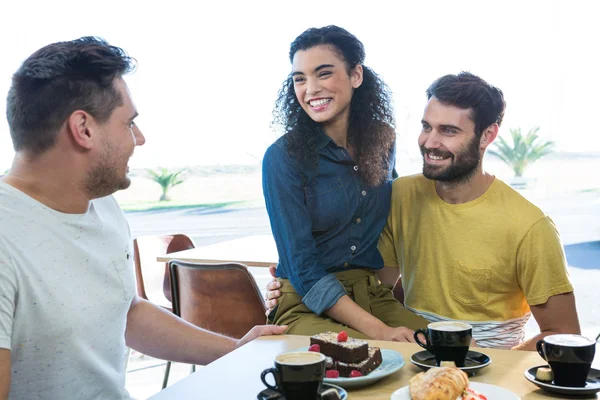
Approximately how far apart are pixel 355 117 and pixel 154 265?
1.75 metres

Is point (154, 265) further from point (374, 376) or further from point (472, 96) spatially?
point (374, 376)

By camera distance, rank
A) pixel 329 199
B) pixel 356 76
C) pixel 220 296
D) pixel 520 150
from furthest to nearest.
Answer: pixel 520 150 < pixel 220 296 < pixel 356 76 < pixel 329 199

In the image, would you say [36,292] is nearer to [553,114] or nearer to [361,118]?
[361,118]

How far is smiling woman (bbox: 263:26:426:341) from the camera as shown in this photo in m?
1.95

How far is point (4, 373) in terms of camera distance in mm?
1077

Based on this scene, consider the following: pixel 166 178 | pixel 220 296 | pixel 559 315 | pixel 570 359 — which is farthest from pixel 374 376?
pixel 166 178

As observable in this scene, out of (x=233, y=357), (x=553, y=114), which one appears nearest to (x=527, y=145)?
(x=553, y=114)

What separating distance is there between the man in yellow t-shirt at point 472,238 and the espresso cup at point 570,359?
2.35ft

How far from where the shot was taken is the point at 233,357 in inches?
55.1

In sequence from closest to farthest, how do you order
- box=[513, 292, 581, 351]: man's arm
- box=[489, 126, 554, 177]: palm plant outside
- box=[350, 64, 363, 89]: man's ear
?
box=[513, 292, 581, 351]: man's arm
box=[350, 64, 363, 89]: man's ear
box=[489, 126, 554, 177]: palm plant outside

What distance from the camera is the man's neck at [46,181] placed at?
127 centimetres

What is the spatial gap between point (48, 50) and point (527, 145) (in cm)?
640

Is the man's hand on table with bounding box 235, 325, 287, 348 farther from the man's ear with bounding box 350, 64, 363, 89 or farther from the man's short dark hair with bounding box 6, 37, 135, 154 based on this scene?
the man's ear with bounding box 350, 64, 363, 89

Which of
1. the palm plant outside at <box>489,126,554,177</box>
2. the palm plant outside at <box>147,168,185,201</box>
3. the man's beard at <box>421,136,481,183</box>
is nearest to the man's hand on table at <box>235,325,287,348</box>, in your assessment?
the man's beard at <box>421,136,481,183</box>
